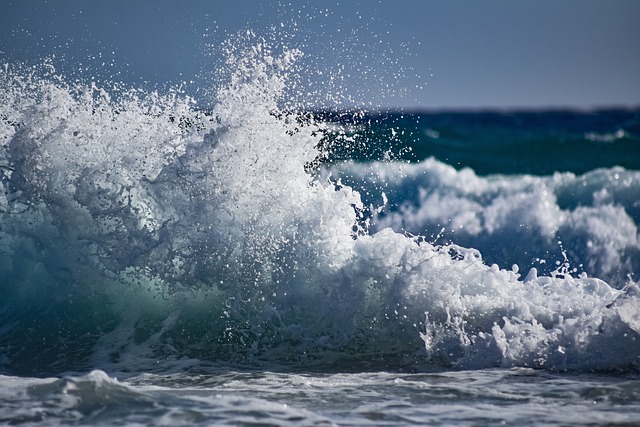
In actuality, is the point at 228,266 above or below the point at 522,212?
below

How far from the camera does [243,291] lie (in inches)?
239

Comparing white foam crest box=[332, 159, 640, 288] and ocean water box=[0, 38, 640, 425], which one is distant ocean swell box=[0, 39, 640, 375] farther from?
white foam crest box=[332, 159, 640, 288]

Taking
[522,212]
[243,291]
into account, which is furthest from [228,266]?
[522,212]

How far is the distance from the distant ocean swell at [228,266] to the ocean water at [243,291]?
16 mm

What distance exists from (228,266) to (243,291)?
0.25 metres

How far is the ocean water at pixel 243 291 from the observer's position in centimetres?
439

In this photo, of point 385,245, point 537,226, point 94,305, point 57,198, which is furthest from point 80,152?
point 537,226

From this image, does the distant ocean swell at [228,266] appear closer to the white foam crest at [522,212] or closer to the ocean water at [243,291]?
the ocean water at [243,291]

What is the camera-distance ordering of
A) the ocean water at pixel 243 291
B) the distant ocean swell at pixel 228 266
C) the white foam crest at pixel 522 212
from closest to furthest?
the ocean water at pixel 243 291
the distant ocean swell at pixel 228 266
the white foam crest at pixel 522 212

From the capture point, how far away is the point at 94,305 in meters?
6.37

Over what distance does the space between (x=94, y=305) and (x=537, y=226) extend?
7.48 metres

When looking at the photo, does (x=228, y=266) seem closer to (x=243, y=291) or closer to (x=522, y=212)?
(x=243, y=291)

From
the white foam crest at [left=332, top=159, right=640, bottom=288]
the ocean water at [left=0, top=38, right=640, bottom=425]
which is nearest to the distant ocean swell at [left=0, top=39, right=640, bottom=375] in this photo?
the ocean water at [left=0, top=38, right=640, bottom=425]

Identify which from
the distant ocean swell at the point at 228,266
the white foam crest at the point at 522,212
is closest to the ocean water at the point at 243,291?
the distant ocean swell at the point at 228,266
